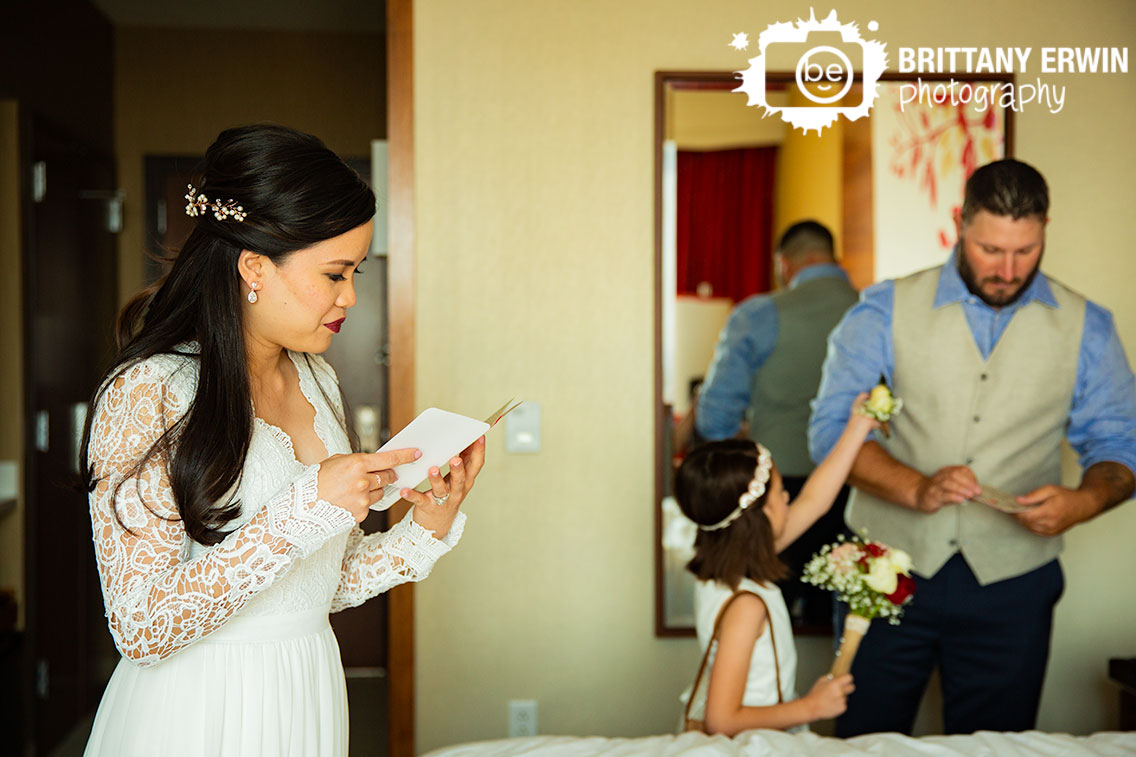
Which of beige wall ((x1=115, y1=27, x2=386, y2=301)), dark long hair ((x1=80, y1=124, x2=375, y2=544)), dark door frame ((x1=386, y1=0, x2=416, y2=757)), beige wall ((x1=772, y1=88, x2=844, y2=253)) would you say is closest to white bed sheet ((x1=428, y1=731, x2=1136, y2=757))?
dark long hair ((x1=80, y1=124, x2=375, y2=544))

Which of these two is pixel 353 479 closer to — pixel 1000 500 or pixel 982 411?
pixel 1000 500

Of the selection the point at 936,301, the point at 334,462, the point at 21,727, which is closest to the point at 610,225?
the point at 936,301

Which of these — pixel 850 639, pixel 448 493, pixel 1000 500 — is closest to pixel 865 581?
pixel 850 639

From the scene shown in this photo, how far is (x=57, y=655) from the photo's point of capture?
372 centimetres

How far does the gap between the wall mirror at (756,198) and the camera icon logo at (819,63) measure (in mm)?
25

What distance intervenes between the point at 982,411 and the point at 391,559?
150 cm

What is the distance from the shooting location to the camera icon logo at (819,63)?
9.04 ft

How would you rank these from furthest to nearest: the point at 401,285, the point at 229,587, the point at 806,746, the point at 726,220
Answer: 1. the point at 726,220
2. the point at 401,285
3. the point at 806,746
4. the point at 229,587

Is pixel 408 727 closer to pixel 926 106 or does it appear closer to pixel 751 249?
pixel 751 249

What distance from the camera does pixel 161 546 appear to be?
126cm

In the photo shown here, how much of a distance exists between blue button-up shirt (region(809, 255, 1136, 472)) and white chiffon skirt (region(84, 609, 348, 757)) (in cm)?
146

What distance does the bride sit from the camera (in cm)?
126

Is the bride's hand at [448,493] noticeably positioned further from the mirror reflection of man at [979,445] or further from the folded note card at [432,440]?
the mirror reflection of man at [979,445]

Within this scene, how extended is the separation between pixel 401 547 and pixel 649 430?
1.26 metres
